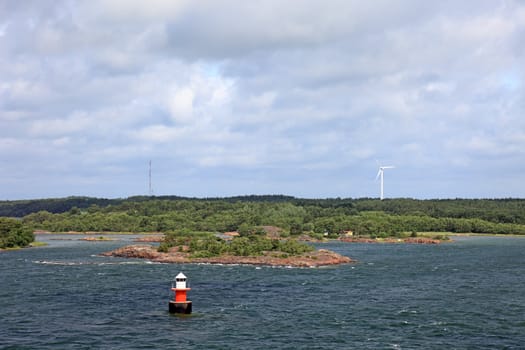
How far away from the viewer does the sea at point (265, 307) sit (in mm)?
54375

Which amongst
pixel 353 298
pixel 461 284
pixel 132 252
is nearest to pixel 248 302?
pixel 353 298

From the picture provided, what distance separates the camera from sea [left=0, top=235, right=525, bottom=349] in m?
54.4

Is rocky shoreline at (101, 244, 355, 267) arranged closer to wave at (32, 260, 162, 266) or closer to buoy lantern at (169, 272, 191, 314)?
wave at (32, 260, 162, 266)

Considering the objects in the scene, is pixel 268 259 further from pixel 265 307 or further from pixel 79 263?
pixel 265 307

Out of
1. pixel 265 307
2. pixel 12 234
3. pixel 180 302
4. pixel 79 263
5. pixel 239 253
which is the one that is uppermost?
pixel 12 234

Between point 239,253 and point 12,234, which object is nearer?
point 239,253

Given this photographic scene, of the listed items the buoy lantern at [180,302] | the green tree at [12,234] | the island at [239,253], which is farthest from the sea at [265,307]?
the green tree at [12,234]

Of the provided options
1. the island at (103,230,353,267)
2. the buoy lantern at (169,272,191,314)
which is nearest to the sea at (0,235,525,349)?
the buoy lantern at (169,272,191,314)

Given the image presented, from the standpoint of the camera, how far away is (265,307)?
70688 mm

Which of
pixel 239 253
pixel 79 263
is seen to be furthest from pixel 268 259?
pixel 79 263

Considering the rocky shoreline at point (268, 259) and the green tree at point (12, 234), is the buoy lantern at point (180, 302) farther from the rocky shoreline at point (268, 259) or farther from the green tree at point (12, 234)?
the green tree at point (12, 234)

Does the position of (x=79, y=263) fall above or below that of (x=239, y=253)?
below

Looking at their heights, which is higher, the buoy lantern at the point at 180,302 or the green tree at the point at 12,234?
the green tree at the point at 12,234

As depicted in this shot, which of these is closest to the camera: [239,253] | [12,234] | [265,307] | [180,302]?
[180,302]
